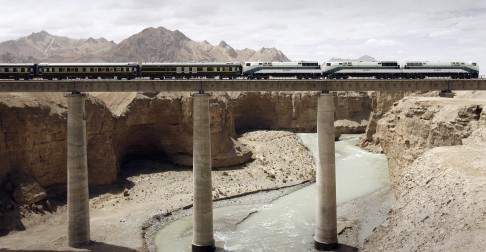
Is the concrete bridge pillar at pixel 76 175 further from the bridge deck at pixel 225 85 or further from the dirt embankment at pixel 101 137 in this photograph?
the dirt embankment at pixel 101 137

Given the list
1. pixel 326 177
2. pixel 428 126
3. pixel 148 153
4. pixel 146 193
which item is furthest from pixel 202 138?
pixel 148 153

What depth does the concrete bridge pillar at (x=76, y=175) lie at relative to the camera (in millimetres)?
34406

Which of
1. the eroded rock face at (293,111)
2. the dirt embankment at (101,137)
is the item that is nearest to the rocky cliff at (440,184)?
the dirt embankment at (101,137)

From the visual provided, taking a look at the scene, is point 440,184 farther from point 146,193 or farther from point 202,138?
point 146,193

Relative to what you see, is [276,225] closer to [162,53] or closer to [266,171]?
[266,171]

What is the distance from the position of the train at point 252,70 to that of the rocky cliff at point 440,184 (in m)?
3.70

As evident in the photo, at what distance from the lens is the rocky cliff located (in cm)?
2294

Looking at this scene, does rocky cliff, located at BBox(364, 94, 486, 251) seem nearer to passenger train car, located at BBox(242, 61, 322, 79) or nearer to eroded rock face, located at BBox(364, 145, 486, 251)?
eroded rock face, located at BBox(364, 145, 486, 251)

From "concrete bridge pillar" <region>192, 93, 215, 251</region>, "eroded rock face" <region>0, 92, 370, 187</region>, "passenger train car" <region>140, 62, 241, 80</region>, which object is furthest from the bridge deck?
"passenger train car" <region>140, 62, 241, 80</region>

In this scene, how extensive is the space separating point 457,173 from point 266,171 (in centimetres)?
3360

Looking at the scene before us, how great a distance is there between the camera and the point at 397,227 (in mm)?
27891

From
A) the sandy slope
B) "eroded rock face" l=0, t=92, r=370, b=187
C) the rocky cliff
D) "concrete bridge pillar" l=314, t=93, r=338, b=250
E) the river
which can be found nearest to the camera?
the rocky cliff

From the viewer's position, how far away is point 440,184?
90.3 ft

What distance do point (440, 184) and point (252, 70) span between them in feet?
65.1
